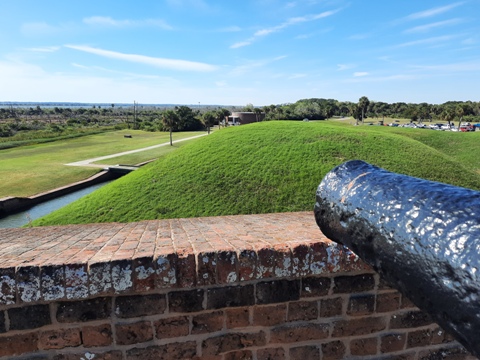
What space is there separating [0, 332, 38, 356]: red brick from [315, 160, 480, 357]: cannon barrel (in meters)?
1.61

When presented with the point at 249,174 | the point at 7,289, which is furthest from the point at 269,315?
the point at 249,174

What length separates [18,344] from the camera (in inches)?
66.7

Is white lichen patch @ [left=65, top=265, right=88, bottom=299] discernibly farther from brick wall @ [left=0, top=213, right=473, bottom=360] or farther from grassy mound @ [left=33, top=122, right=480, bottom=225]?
grassy mound @ [left=33, top=122, right=480, bottom=225]

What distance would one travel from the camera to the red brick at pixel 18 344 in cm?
168

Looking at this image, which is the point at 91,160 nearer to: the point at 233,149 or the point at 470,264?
the point at 233,149

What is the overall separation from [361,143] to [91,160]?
20422mm

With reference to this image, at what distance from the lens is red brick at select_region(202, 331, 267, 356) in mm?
1869

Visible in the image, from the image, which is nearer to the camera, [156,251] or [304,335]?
[156,251]

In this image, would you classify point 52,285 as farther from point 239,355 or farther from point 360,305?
point 360,305

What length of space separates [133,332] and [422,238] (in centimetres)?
150

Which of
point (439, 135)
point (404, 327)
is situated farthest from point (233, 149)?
point (439, 135)

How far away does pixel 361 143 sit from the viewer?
16.8m

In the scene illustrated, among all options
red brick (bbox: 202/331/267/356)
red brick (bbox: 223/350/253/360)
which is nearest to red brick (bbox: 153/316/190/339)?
red brick (bbox: 202/331/267/356)

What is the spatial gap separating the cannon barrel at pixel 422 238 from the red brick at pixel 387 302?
0.94m
